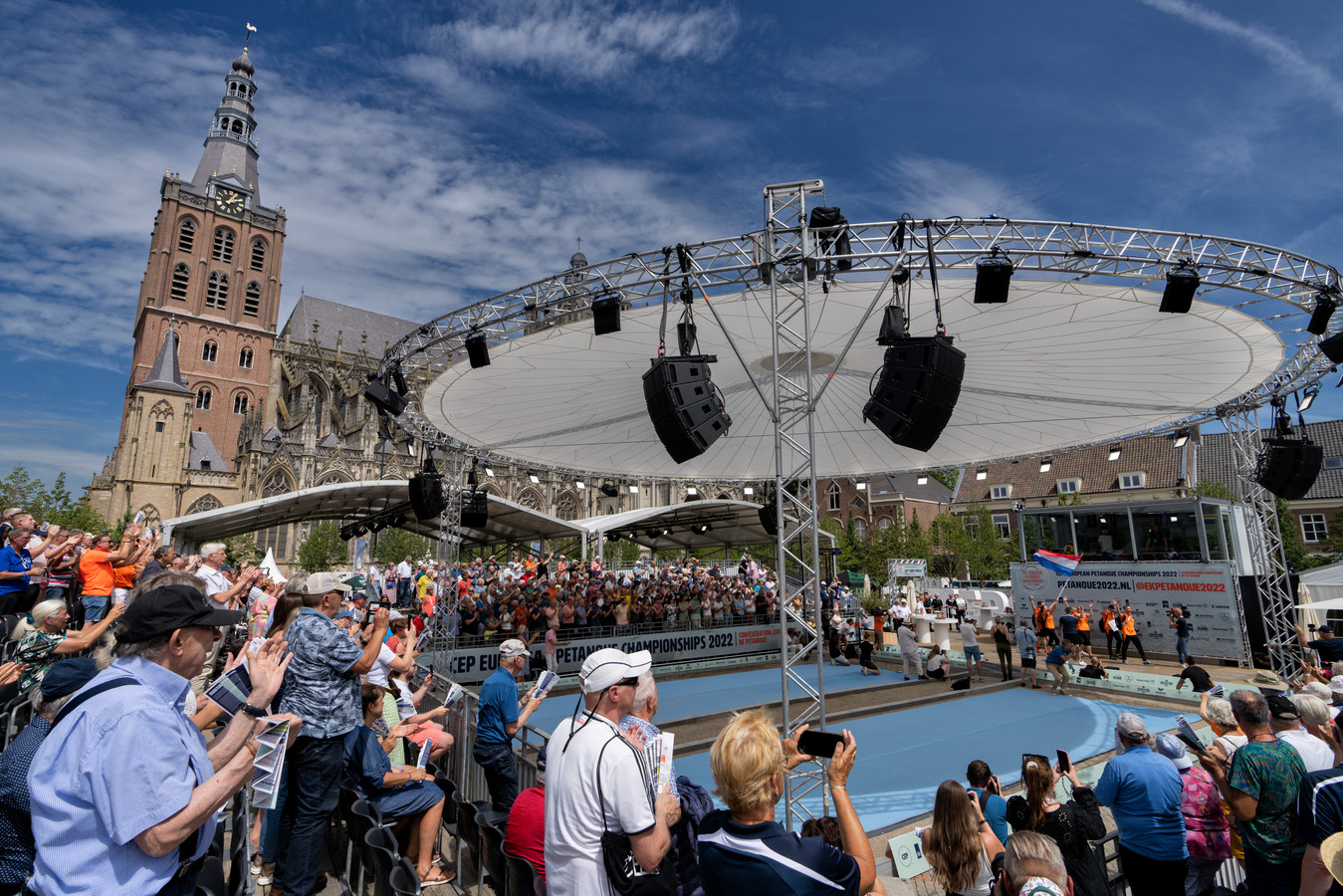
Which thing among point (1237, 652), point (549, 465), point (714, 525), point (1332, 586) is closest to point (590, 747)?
point (549, 465)

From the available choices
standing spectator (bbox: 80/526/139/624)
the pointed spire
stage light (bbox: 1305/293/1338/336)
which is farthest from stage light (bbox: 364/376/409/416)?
the pointed spire

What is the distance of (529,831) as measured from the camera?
3.32 meters

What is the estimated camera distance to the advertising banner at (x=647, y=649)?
14750mm

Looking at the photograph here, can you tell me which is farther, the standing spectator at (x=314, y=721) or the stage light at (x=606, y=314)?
the stage light at (x=606, y=314)

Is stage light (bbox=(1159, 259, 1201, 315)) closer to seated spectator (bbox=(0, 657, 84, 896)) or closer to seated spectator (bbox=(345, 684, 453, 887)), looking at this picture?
seated spectator (bbox=(345, 684, 453, 887))

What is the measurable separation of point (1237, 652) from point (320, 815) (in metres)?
21.7

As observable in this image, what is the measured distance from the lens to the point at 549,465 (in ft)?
60.9

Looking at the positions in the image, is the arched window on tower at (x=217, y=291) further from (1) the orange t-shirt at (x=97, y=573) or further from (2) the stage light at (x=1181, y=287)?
(2) the stage light at (x=1181, y=287)

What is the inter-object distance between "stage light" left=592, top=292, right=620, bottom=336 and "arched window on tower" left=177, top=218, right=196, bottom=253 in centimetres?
6361

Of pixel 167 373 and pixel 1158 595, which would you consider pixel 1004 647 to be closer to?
pixel 1158 595

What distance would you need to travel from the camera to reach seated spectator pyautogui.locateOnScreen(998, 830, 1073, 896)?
104 inches

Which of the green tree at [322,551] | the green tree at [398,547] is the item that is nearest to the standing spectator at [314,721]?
the green tree at [322,551]

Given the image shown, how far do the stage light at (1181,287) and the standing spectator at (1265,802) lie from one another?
21.0 feet

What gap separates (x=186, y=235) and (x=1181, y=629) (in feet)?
235
